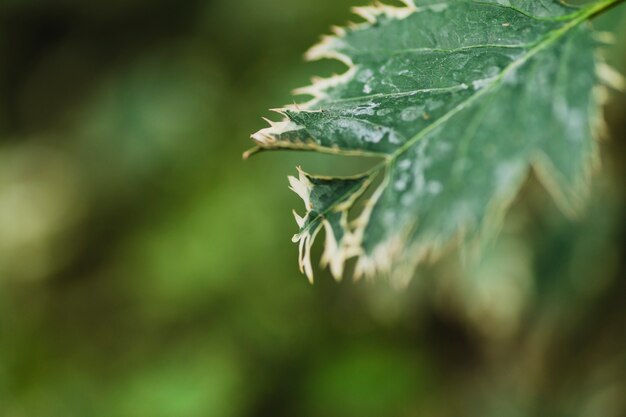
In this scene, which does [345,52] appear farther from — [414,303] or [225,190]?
[225,190]

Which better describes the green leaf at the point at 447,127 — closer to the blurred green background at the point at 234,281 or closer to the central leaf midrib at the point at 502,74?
the central leaf midrib at the point at 502,74

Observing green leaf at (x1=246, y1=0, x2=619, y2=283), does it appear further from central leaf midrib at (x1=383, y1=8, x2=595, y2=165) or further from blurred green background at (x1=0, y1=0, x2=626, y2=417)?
blurred green background at (x1=0, y1=0, x2=626, y2=417)

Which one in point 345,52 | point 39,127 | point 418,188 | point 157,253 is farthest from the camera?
point 39,127

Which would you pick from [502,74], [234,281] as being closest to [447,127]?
[502,74]

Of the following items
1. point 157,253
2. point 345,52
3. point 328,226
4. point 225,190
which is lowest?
point 157,253

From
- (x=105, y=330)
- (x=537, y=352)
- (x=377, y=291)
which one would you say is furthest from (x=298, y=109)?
(x=105, y=330)

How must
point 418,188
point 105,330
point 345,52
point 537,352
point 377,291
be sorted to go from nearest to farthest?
point 418,188 < point 345,52 < point 377,291 < point 537,352 < point 105,330
